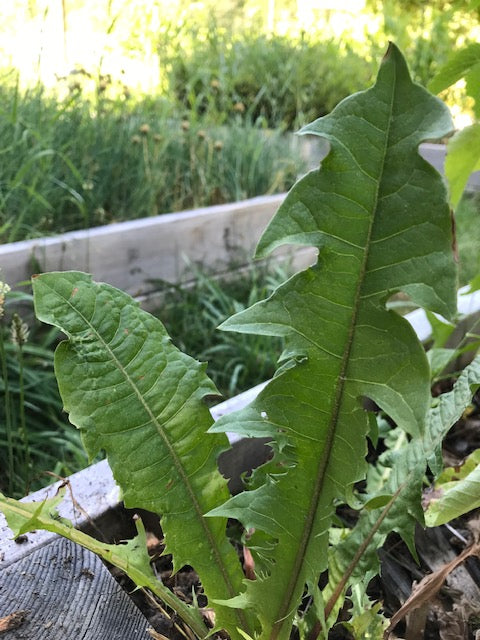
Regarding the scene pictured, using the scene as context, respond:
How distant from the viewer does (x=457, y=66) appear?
71 centimetres

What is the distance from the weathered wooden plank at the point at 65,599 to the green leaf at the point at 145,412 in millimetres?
80

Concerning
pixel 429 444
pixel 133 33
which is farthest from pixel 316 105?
pixel 429 444

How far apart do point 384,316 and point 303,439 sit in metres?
0.15

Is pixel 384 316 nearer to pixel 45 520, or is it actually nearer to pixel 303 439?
pixel 303 439

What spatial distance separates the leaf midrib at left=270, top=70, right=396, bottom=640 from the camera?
0.50 m

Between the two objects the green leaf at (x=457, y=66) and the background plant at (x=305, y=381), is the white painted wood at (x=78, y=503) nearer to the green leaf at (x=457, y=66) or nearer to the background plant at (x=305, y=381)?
the background plant at (x=305, y=381)

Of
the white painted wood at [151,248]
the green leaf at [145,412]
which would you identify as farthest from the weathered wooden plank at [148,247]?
the green leaf at [145,412]

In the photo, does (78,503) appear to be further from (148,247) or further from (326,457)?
(148,247)

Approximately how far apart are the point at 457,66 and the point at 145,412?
0.53 meters

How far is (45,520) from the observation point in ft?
1.84

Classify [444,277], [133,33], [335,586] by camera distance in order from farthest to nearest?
1. [133,33]
2. [335,586]
3. [444,277]

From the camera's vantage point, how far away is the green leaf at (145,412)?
618 mm

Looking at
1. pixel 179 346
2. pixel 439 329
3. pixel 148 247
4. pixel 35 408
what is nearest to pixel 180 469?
pixel 439 329

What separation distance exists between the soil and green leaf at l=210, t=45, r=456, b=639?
5.7 inches
